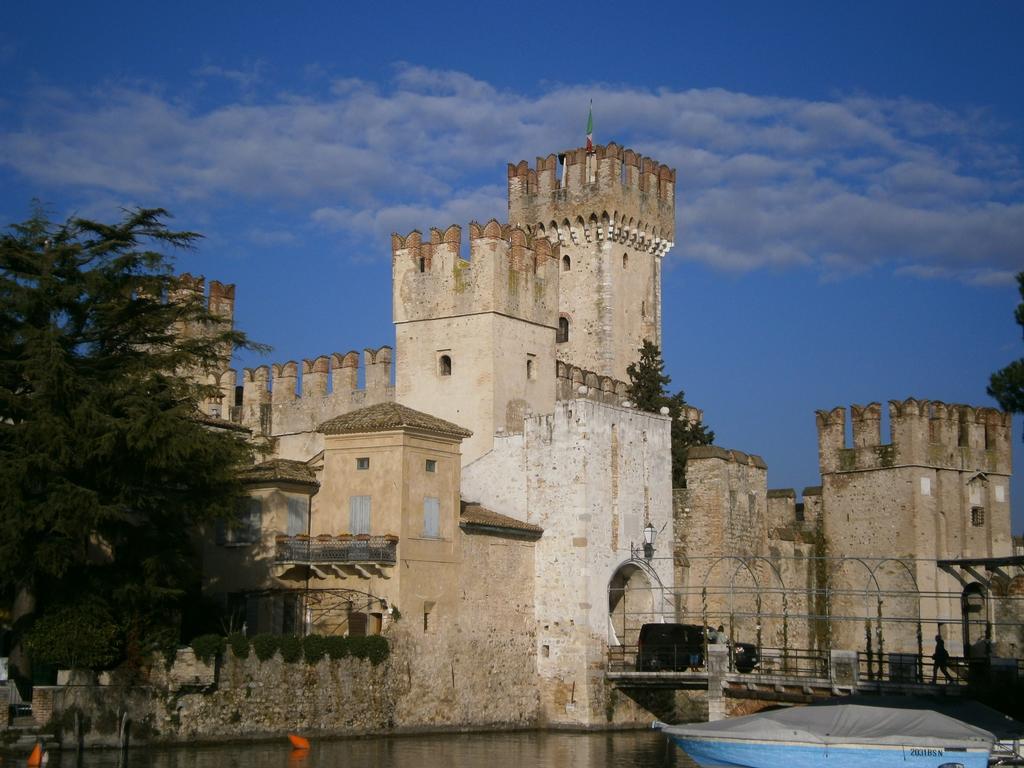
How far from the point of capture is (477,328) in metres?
42.4

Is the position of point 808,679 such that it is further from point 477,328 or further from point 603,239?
point 603,239

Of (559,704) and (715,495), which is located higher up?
(715,495)

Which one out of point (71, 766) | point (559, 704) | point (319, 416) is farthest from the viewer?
point (319, 416)

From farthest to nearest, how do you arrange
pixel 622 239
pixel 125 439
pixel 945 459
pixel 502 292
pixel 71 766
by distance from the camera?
pixel 622 239 → pixel 945 459 → pixel 502 292 → pixel 125 439 → pixel 71 766

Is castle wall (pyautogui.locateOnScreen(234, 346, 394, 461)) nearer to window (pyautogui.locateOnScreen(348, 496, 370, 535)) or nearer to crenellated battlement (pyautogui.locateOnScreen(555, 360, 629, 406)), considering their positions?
crenellated battlement (pyautogui.locateOnScreen(555, 360, 629, 406))

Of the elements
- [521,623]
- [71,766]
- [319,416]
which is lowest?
[71,766]

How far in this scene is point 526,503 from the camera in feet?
134

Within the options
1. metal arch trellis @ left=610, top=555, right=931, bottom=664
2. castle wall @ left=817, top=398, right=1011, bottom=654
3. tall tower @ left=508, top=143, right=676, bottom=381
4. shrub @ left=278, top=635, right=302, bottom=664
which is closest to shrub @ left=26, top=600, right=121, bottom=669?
shrub @ left=278, top=635, right=302, bottom=664

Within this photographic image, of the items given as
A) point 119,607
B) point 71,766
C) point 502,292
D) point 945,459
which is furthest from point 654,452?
point 71,766

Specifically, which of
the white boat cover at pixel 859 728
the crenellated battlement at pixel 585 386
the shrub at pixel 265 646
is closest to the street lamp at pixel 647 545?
the crenellated battlement at pixel 585 386

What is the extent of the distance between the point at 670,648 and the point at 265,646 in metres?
10.8

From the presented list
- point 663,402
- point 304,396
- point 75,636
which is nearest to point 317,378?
point 304,396

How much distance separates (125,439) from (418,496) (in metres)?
8.09

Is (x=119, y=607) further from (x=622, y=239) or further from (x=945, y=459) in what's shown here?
(x=622, y=239)
